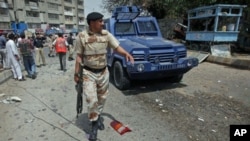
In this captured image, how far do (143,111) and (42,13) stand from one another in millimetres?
63323

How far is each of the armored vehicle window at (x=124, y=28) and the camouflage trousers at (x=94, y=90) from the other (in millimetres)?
3768

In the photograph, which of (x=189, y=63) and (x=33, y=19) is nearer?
(x=189, y=63)

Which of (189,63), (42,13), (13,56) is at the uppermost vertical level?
(42,13)

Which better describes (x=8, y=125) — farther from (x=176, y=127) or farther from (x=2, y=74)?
(x=2, y=74)

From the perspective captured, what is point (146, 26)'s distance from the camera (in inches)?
294

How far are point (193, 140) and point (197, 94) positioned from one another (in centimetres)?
248

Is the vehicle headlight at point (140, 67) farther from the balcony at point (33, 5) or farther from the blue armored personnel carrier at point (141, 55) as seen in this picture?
the balcony at point (33, 5)

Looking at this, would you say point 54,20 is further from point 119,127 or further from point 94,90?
point 94,90

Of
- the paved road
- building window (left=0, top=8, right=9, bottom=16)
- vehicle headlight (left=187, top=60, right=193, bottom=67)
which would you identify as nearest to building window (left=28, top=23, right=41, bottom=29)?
building window (left=0, top=8, right=9, bottom=16)

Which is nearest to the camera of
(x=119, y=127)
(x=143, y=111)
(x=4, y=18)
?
(x=119, y=127)

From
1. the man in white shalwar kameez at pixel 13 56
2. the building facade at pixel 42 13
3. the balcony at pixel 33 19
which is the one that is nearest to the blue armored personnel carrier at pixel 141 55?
the man in white shalwar kameez at pixel 13 56

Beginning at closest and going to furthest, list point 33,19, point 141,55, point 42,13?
point 141,55
point 33,19
point 42,13

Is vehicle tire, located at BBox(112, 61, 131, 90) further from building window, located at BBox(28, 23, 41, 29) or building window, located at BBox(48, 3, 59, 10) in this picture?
building window, located at BBox(48, 3, 59, 10)

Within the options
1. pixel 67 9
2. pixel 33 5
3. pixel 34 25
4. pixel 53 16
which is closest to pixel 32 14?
pixel 33 5
